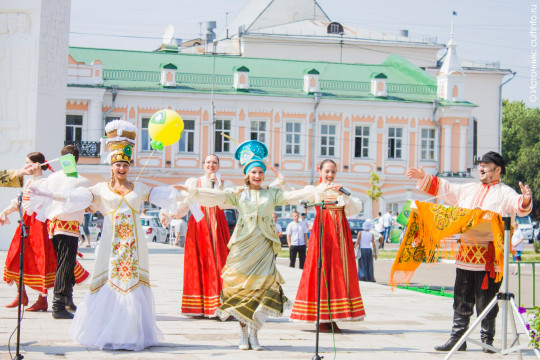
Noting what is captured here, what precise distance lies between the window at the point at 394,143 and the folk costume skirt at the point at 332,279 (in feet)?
119

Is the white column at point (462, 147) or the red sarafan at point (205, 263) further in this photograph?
the white column at point (462, 147)

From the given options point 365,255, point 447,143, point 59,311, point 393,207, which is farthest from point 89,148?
point 59,311

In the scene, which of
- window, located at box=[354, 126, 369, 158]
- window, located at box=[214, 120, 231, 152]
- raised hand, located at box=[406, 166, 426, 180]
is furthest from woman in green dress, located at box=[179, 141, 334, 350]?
window, located at box=[354, 126, 369, 158]

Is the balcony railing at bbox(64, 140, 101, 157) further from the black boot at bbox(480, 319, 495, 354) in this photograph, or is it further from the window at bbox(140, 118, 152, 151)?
the black boot at bbox(480, 319, 495, 354)

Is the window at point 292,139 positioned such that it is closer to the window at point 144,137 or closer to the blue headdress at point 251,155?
the window at point 144,137

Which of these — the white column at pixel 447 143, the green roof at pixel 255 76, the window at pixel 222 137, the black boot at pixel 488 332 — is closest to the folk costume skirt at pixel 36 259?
the black boot at pixel 488 332

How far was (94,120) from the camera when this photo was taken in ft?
139

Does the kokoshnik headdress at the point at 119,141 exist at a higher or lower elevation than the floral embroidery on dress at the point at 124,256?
higher

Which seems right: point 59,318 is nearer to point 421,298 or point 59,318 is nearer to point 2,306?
point 2,306

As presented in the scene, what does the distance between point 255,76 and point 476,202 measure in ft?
123

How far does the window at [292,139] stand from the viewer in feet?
148

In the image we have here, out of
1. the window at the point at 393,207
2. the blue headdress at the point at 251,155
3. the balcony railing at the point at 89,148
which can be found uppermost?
the balcony railing at the point at 89,148

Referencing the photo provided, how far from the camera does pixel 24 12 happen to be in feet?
73.0

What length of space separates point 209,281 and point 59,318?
1748 mm
